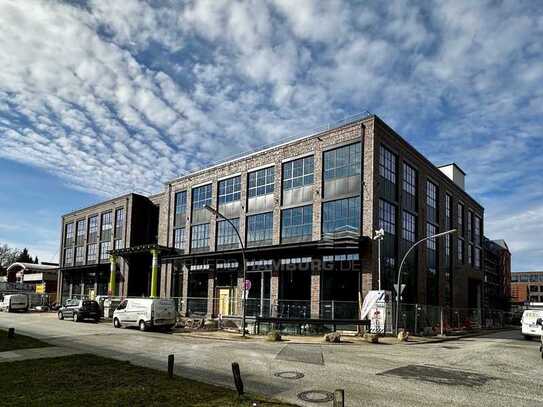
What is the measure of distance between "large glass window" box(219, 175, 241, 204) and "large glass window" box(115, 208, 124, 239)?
59.2ft

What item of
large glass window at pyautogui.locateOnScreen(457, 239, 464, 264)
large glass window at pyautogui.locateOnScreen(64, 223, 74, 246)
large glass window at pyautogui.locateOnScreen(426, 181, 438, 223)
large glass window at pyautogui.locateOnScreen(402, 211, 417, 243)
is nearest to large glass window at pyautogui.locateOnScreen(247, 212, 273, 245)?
large glass window at pyautogui.locateOnScreen(402, 211, 417, 243)

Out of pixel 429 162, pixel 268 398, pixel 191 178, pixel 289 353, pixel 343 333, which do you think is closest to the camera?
pixel 268 398

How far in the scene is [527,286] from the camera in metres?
121

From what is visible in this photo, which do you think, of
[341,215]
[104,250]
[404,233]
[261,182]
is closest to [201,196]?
[261,182]

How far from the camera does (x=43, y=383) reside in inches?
419

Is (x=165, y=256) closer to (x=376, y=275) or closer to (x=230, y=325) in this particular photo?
(x=230, y=325)

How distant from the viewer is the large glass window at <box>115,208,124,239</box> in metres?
54.9

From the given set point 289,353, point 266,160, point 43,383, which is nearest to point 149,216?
point 266,160

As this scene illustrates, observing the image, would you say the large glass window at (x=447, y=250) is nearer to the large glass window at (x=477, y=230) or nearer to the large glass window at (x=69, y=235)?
the large glass window at (x=477, y=230)

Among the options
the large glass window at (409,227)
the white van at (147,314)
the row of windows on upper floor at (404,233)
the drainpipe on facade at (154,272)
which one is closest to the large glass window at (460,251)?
the row of windows on upper floor at (404,233)

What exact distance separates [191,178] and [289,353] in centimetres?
2990

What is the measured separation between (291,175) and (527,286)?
109 meters

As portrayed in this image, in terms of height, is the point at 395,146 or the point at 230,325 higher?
the point at 395,146

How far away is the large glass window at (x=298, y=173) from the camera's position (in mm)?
34438
